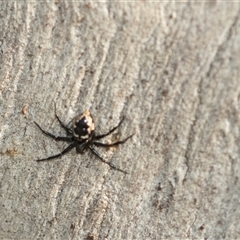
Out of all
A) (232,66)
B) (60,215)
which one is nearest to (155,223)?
(60,215)

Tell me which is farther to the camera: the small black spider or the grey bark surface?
the small black spider

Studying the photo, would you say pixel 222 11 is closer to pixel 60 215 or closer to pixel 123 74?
pixel 123 74

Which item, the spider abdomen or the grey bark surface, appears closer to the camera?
the grey bark surface

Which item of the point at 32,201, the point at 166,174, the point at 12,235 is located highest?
the point at 166,174

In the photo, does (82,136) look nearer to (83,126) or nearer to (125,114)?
(83,126)

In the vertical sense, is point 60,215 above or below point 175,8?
below

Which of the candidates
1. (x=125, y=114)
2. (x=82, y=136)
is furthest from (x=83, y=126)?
(x=125, y=114)
